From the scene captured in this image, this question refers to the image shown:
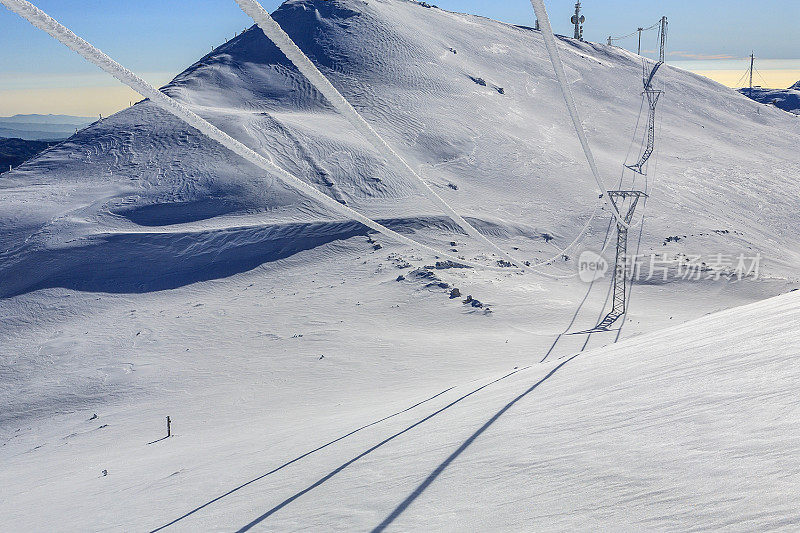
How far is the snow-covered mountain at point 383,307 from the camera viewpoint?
15.5 ft

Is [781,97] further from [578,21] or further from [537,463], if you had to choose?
[537,463]

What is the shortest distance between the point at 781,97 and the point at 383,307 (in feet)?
414

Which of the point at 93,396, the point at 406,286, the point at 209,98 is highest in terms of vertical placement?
the point at 209,98

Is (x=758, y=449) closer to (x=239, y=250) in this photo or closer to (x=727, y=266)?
(x=239, y=250)

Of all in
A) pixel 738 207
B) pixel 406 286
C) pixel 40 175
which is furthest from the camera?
pixel 738 207

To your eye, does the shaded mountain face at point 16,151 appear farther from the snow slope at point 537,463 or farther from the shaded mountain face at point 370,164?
the snow slope at point 537,463

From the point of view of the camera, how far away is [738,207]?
4500cm

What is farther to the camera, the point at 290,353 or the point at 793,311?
the point at 290,353

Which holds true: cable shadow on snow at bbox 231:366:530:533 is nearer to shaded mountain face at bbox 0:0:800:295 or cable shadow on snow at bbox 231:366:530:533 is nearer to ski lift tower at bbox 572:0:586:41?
shaded mountain face at bbox 0:0:800:295

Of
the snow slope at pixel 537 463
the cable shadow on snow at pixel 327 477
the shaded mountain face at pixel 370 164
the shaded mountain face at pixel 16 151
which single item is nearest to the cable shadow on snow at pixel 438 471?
the snow slope at pixel 537 463

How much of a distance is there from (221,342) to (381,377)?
25.5ft

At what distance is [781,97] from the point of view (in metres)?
117

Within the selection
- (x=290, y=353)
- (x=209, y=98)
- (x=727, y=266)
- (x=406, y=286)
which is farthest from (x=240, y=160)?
(x=727, y=266)

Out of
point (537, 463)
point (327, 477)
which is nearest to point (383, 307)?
point (327, 477)
